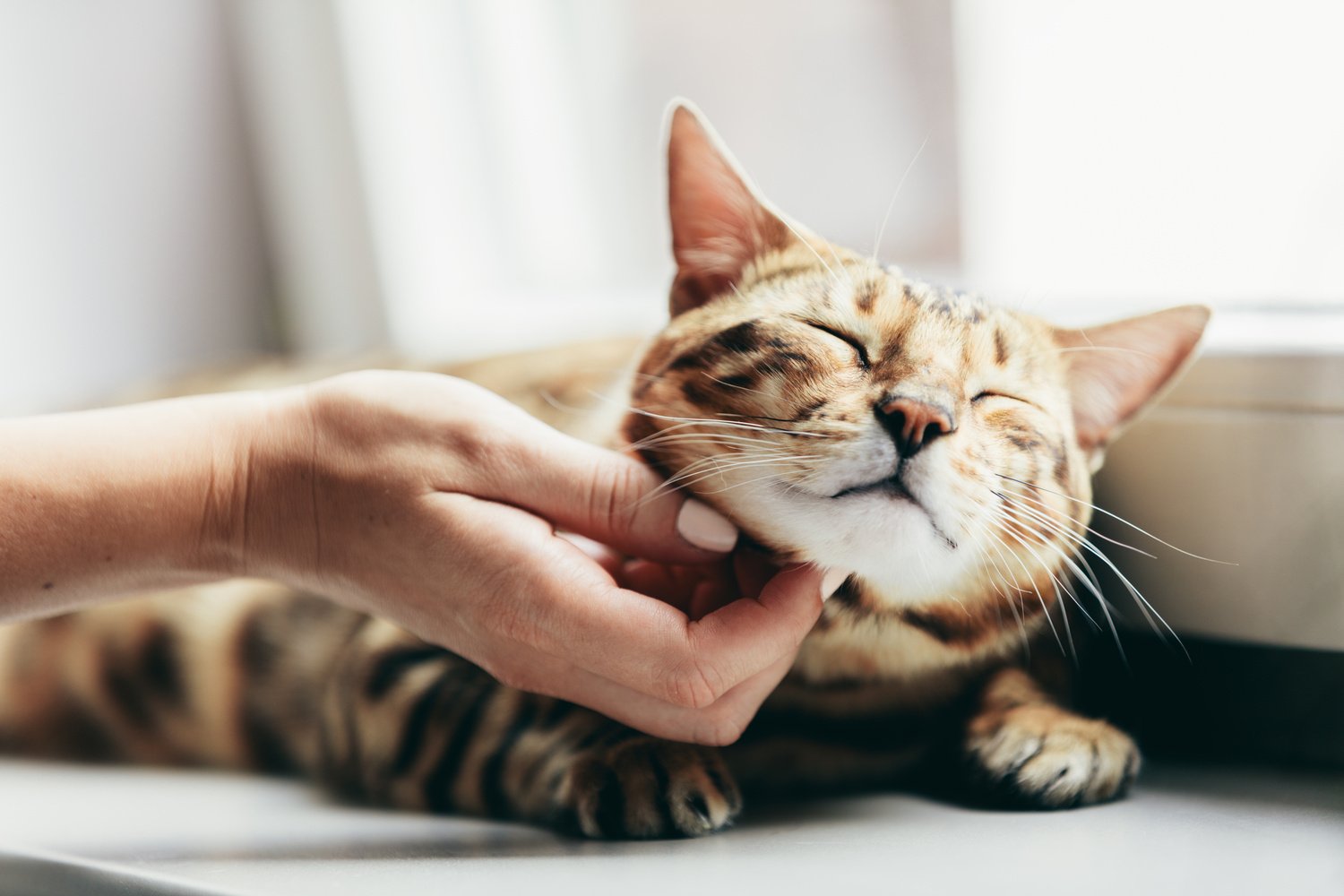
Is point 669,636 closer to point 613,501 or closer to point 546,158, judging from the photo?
point 613,501

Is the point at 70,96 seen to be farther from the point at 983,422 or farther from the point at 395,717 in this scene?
the point at 983,422

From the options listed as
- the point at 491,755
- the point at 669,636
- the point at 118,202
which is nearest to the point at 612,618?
the point at 669,636

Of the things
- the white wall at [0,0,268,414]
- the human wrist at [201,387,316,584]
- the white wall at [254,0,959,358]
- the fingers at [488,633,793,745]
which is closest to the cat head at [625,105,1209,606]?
the fingers at [488,633,793,745]

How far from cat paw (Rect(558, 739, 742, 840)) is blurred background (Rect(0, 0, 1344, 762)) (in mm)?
434

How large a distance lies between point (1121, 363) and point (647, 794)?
0.50 metres

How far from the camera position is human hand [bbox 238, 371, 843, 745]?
0.72 meters

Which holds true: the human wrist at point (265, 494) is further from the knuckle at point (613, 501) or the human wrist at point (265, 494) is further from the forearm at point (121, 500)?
the knuckle at point (613, 501)

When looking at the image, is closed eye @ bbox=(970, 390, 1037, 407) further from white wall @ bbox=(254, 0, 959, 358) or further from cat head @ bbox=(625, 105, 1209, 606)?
white wall @ bbox=(254, 0, 959, 358)

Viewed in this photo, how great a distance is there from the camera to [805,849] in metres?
0.74

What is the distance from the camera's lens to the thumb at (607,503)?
76cm

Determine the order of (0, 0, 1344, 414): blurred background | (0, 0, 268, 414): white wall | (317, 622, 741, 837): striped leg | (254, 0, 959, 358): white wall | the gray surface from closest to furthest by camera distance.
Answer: the gray surface
(317, 622, 741, 837): striped leg
(0, 0, 1344, 414): blurred background
(254, 0, 959, 358): white wall
(0, 0, 268, 414): white wall

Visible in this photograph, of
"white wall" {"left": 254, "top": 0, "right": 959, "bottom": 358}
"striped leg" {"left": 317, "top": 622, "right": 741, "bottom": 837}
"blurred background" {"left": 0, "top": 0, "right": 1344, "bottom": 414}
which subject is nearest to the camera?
"striped leg" {"left": 317, "top": 622, "right": 741, "bottom": 837}

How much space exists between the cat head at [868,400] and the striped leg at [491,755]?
0.19 meters

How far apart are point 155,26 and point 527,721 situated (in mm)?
1494
